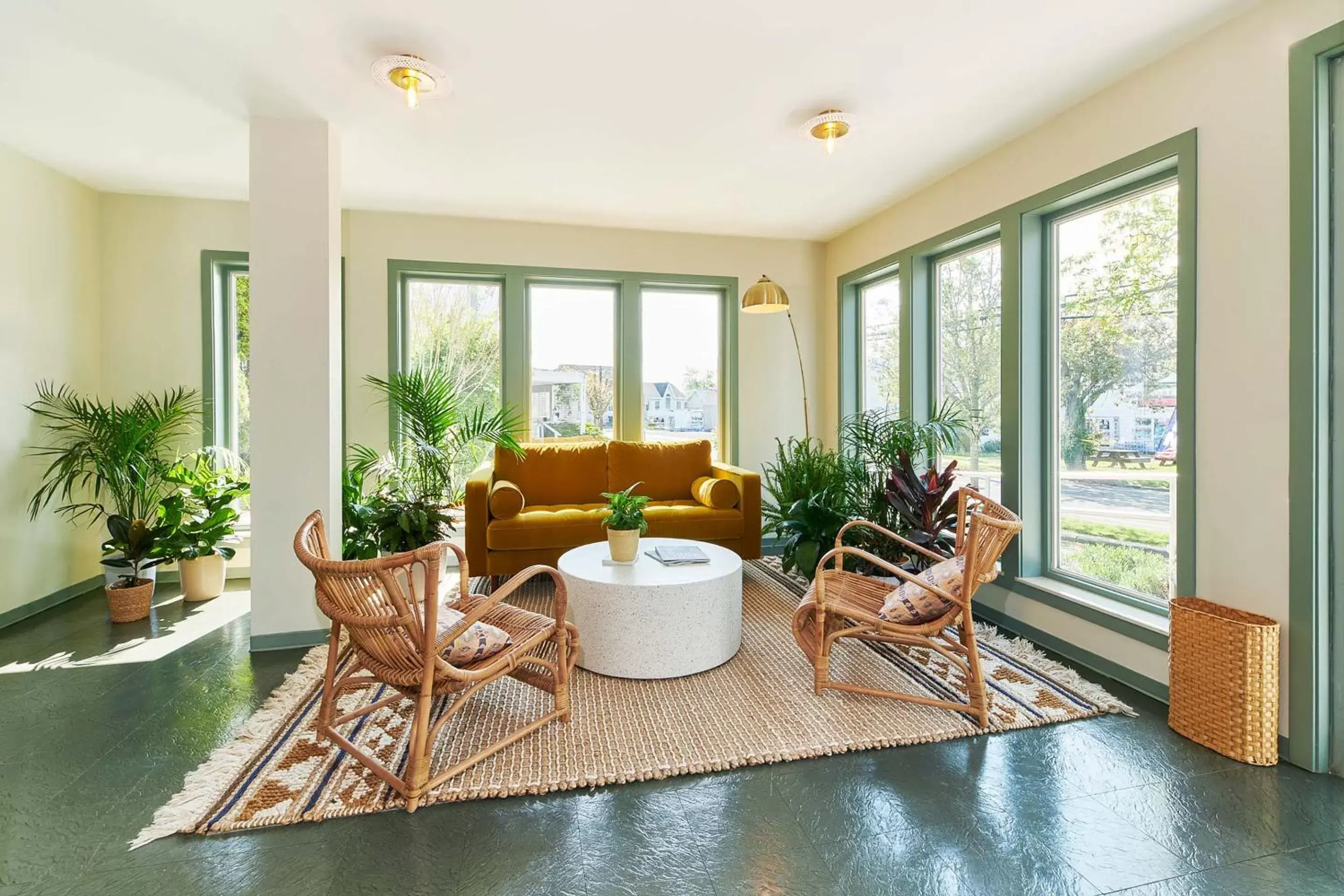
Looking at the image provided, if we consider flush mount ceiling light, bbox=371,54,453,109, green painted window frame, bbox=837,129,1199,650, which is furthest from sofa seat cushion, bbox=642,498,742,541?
flush mount ceiling light, bbox=371,54,453,109

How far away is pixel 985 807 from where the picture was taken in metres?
1.88

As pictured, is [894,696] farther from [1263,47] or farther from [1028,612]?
[1263,47]

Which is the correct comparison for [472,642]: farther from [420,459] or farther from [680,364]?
[680,364]

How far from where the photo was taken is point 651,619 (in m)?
2.67

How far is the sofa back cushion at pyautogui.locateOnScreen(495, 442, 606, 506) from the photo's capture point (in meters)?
4.51

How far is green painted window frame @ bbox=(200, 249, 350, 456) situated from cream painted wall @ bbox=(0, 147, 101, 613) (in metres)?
0.62

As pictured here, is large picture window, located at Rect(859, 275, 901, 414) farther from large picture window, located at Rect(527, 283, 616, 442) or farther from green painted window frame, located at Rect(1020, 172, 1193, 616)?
large picture window, located at Rect(527, 283, 616, 442)

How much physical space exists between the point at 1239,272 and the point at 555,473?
3.83 metres

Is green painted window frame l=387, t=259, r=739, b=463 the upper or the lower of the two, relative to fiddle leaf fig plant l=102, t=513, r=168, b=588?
upper

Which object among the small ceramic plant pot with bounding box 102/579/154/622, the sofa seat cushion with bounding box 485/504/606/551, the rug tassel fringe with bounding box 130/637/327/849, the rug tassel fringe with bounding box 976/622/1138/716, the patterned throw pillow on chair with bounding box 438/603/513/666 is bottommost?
the rug tassel fringe with bounding box 130/637/327/849

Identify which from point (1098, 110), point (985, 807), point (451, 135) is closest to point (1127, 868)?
point (985, 807)

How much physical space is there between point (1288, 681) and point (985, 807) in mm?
Answer: 1237

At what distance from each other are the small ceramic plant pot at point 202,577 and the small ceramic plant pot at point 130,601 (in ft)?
0.92

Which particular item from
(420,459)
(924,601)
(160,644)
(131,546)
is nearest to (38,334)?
(131,546)
